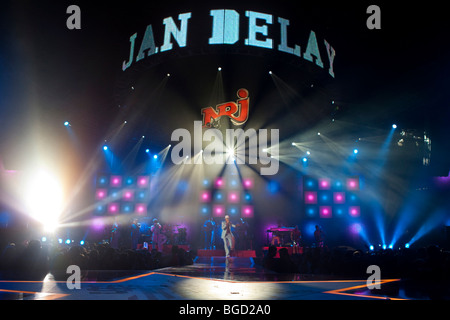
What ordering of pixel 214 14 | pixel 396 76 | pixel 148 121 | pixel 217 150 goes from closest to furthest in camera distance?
pixel 214 14
pixel 396 76
pixel 148 121
pixel 217 150

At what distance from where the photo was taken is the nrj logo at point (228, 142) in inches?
591

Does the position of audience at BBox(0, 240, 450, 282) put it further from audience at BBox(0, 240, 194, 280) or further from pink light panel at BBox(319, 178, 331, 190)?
pink light panel at BBox(319, 178, 331, 190)

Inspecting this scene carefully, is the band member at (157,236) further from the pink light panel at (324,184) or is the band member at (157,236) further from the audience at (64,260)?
the pink light panel at (324,184)

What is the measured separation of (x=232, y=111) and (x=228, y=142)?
3.37 m

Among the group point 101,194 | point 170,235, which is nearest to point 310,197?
point 170,235

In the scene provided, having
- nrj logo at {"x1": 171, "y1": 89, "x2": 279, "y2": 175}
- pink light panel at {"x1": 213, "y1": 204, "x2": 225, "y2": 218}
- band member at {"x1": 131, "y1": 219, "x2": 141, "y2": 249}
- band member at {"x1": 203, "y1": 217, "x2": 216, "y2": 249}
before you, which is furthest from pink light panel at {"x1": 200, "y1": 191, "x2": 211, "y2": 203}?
band member at {"x1": 131, "y1": 219, "x2": 141, "y2": 249}

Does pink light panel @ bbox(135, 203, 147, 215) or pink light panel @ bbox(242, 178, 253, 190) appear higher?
pink light panel @ bbox(242, 178, 253, 190)

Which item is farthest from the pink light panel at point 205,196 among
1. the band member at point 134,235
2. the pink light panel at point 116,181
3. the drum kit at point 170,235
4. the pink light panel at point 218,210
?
the pink light panel at point 116,181

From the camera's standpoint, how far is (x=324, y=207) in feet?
64.0

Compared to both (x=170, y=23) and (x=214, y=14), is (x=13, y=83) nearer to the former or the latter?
(x=170, y=23)

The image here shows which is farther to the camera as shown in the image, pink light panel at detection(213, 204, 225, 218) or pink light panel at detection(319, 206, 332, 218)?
pink light panel at detection(319, 206, 332, 218)

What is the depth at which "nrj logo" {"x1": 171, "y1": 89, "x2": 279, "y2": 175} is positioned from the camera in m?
15.0
